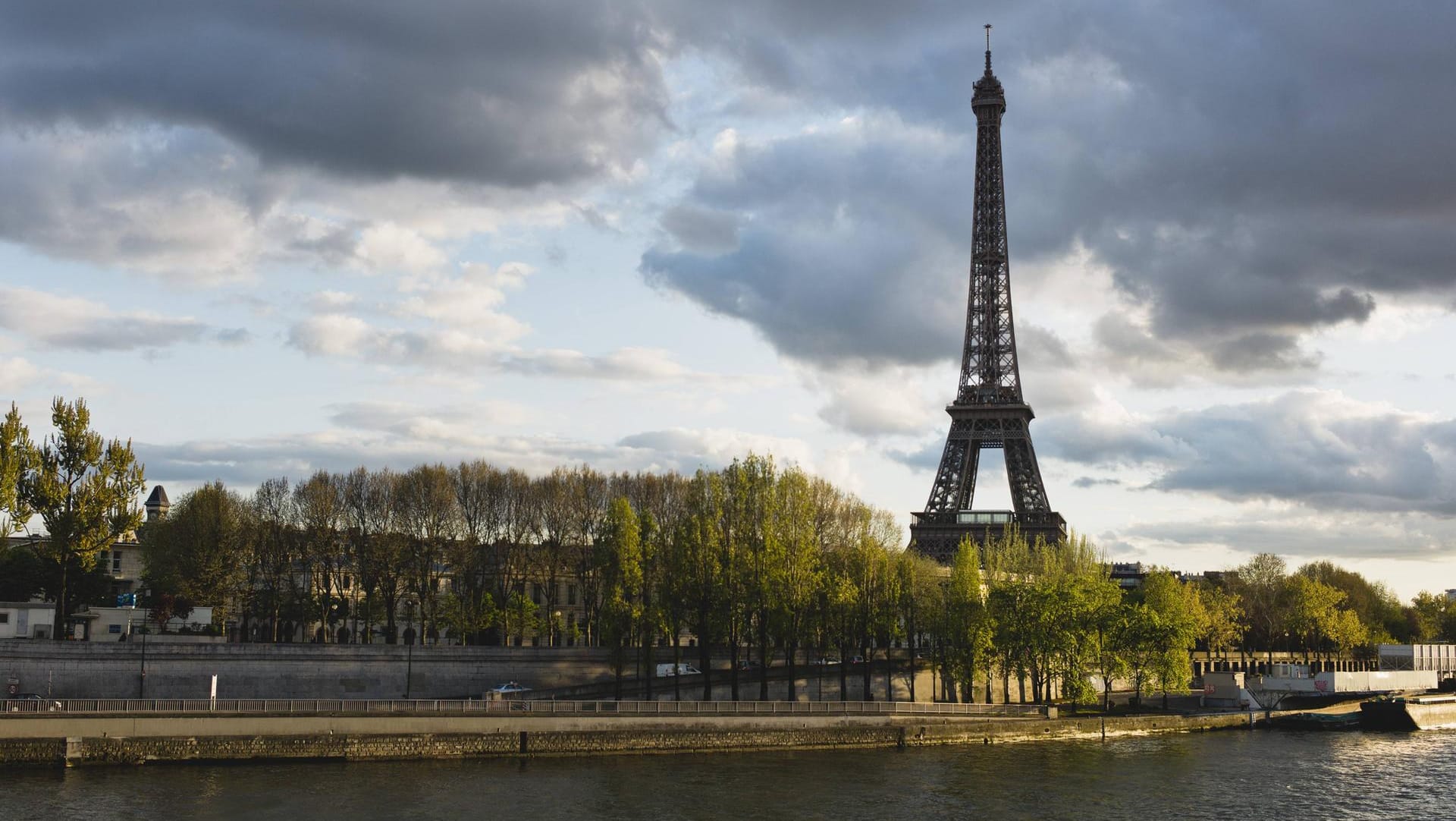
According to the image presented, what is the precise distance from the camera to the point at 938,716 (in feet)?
249

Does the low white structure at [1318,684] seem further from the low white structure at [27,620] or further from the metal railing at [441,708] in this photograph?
the low white structure at [27,620]

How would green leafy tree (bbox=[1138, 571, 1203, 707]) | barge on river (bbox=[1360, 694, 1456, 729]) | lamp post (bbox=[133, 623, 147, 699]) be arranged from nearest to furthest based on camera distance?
lamp post (bbox=[133, 623, 147, 699]), green leafy tree (bbox=[1138, 571, 1203, 707]), barge on river (bbox=[1360, 694, 1456, 729])

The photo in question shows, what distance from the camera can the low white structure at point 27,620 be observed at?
84188mm

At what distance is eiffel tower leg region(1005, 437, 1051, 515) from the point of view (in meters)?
142

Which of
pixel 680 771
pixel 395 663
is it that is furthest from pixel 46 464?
pixel 680 771

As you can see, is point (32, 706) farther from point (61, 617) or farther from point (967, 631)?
point (967, 631)

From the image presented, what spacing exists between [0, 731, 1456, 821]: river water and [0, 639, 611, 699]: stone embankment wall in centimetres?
2741

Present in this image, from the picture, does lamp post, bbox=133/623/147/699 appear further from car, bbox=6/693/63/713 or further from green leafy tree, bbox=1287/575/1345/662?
green leafy tree, bbox=1287/575/1345/662

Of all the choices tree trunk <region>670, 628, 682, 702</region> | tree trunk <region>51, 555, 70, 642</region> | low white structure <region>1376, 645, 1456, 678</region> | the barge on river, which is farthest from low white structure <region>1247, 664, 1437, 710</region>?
tree trunk <region>51, 555, 70, 642</region>

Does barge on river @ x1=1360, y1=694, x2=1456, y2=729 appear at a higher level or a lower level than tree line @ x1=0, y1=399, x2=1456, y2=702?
lower

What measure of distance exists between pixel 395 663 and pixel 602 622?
15.2 m

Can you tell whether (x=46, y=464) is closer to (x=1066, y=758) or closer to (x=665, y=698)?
(x=665, y=698)

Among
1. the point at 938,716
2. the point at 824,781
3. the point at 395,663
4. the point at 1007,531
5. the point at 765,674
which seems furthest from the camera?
the point at 1007,531

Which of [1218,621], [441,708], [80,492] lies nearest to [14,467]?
[80,492]
